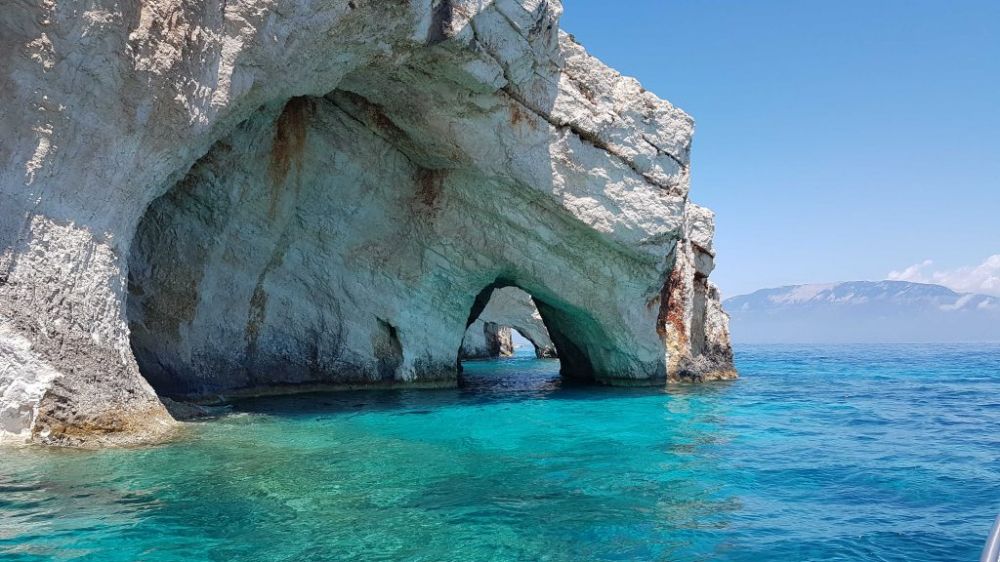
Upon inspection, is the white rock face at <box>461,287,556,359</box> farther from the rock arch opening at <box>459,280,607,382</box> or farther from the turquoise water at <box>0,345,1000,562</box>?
the turquoise water at <box>0,345,1000,562</box>

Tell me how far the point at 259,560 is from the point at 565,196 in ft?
40.4

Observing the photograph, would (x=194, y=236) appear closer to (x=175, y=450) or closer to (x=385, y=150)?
(x=385, y=150)

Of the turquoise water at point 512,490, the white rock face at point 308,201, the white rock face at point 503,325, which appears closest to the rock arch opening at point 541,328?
the white rock face at point 503,325

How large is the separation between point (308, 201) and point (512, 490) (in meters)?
10.5

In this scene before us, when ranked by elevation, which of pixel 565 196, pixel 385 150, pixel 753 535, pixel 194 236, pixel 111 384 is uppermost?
pixel 385 150

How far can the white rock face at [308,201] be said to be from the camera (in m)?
9.05

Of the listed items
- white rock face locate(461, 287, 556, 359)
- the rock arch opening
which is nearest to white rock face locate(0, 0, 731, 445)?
the rock arch opening

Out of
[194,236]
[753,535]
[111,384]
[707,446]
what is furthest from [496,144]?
[753,535]

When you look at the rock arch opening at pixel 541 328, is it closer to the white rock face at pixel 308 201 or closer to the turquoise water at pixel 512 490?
the white rock face at pixel 308 201

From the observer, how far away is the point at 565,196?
54.5 ft

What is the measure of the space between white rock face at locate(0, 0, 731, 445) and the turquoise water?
6.97 ft

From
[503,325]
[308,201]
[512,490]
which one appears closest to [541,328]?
[503,325]

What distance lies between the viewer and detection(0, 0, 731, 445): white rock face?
356 inches

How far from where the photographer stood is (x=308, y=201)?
53.6 ft
